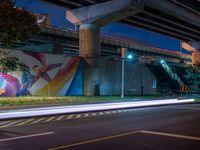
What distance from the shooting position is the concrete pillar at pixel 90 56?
153 feet

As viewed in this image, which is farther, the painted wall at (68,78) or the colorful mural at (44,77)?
the painted wall at (68,78)

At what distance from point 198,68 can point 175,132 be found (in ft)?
164

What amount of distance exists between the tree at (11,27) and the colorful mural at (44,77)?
66.7ft

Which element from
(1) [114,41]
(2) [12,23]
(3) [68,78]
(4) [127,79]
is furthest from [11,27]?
(1) [114,41]

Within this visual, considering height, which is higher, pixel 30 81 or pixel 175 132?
pixel 30 81

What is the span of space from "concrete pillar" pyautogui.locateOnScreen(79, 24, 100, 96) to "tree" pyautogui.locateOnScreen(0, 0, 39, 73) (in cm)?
3108

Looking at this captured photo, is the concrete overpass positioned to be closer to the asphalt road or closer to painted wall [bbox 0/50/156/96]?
painted wall [bbox 0/50/156/96]

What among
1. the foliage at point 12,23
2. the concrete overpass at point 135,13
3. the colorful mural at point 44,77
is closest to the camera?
the foliage at point 12,23

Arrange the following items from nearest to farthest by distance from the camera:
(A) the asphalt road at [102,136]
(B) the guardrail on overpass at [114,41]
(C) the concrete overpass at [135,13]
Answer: (A) the asphalt road at [102,136]
(C) the concrete overpass at [135,13]
(B) the guardrail on overpass at [114,41]

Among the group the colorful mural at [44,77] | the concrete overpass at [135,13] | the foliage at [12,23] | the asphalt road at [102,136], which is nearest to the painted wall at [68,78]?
the colorful mural at [44,77]

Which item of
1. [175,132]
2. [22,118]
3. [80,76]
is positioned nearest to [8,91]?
[80,76]

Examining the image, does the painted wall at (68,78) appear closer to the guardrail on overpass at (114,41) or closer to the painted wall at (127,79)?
the painted wall at (127,79)

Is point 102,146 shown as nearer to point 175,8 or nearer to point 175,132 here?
point 175,132

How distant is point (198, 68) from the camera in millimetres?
61594
